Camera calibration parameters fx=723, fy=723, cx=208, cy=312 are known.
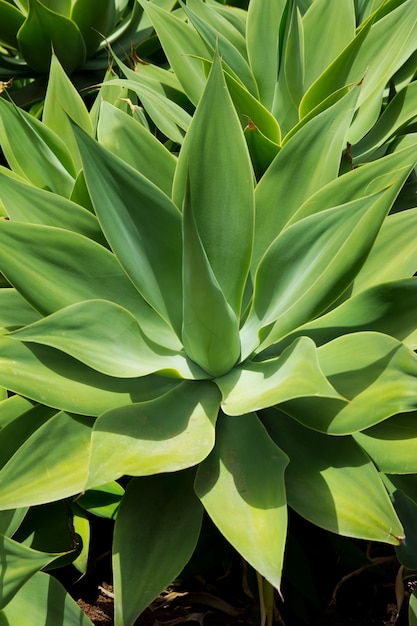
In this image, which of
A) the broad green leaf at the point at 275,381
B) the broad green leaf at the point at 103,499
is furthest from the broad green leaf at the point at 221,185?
the broad green leaf at the point at 103,499

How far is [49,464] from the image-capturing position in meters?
0.77

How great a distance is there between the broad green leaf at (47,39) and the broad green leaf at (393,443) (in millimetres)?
1167

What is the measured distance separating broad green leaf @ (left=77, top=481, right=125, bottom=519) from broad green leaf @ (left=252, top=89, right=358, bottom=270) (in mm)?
370

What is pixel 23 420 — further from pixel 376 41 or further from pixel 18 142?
pixel 376 41

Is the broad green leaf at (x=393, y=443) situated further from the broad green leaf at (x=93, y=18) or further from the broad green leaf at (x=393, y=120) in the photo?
the broad green leaf at (x=93, y=18)

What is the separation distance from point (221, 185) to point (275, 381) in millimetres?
266

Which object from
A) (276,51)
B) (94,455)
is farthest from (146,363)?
(276,51)

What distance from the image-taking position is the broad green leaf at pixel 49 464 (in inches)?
29.0

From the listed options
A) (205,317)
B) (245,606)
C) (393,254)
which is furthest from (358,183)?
(245,606)

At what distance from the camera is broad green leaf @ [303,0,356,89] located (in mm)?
1165

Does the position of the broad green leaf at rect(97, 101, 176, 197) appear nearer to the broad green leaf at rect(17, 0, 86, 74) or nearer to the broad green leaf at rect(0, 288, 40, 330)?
the broad green leaf at rect(0, 288, 40, 330)

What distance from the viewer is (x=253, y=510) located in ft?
2.27

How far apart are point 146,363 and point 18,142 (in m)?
0.45

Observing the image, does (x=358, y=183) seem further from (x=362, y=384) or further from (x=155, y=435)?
(x=155, y=435)
